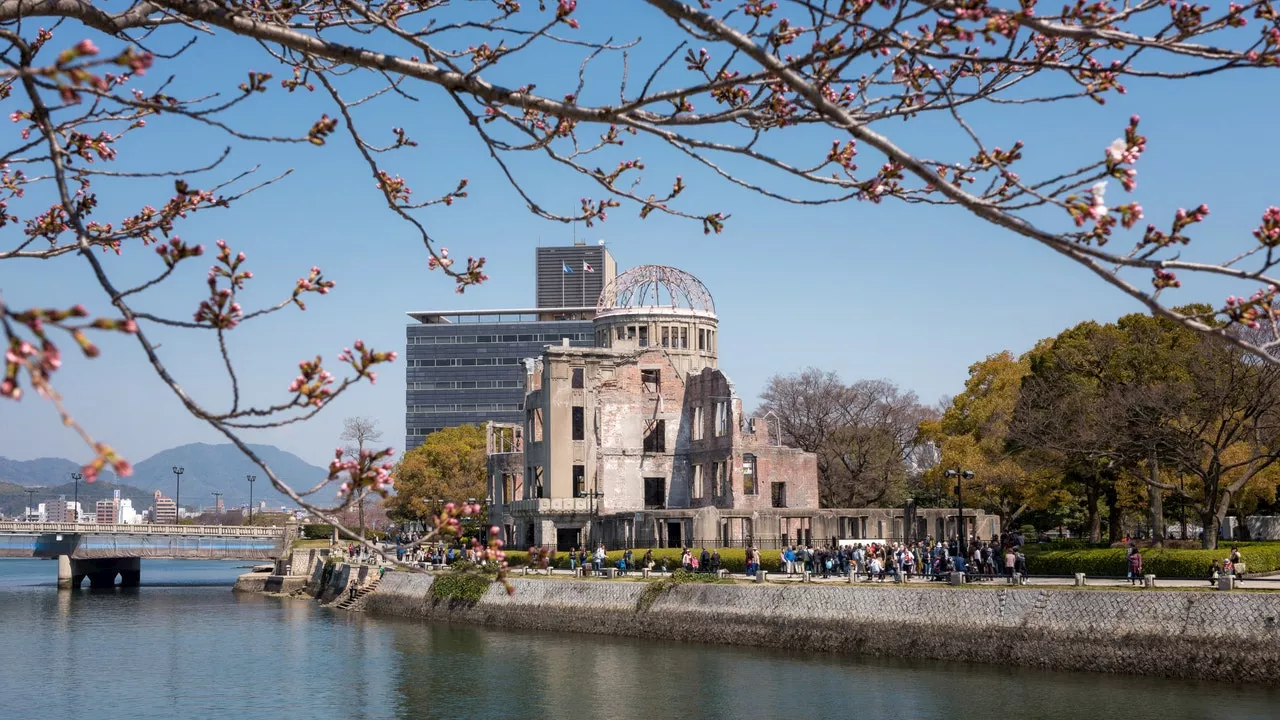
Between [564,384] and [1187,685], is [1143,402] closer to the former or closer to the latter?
[1187,685]

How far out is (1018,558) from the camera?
37.7 metres

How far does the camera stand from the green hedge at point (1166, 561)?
35.2m

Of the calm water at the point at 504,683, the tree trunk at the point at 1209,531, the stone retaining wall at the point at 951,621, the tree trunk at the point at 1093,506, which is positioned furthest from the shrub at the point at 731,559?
the tree trunk at the point at 1209,531

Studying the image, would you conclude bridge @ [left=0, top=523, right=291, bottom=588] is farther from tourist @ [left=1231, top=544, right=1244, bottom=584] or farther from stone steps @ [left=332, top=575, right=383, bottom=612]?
tourist @ [left=1231, top=544, right=1244, bottom=584]

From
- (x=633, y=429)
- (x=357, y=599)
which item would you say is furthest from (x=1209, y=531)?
(x=357, y=599)

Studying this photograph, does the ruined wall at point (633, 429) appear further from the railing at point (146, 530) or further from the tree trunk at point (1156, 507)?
the railing at point (146, 530)

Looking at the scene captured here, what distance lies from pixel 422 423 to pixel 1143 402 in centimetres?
12214

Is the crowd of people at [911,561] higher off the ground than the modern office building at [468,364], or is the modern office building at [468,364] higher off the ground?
the modern office building at [468,364]

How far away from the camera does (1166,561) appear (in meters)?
35.9

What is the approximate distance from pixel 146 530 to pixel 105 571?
4728 millimetres

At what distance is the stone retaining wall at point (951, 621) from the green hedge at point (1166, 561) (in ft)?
13.9

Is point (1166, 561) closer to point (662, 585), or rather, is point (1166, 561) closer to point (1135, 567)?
point (1135, 567)

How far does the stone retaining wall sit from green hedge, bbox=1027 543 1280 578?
4245 millimetres

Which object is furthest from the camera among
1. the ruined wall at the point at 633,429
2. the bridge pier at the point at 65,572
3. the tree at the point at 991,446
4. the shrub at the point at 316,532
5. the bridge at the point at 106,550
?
the shrub at the point at 316,532
